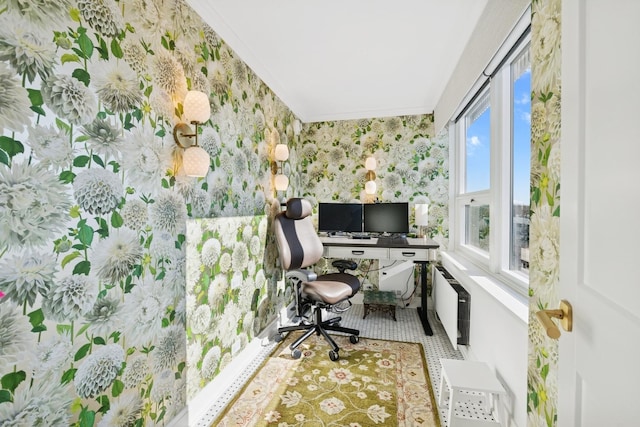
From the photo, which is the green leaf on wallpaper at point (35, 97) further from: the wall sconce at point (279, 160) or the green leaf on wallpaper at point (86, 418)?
the wall sconce at point (279, 160)

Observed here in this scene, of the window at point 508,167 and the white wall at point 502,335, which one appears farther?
the window at point 508,167

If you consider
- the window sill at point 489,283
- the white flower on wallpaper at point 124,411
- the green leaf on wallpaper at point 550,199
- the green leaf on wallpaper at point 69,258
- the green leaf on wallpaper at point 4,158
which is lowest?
the white flower on wallpaper at point 124,411

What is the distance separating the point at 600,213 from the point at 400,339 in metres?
2.34

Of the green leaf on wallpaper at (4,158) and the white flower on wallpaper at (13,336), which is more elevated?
the green leaf on wallpaper at (4,158)

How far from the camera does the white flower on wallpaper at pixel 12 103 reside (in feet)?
2.68

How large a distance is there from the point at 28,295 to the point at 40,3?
0.95 meters

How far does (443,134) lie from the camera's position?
337 cm

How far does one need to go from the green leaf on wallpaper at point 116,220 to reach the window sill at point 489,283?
1817 mm

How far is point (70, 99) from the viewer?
987mm

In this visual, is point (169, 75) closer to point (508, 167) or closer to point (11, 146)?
point (11, 146)

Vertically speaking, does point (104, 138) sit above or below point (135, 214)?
above

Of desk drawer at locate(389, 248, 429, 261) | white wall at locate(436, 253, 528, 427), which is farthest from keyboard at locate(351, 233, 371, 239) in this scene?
white wall at locate(436, 253, 528, 427)

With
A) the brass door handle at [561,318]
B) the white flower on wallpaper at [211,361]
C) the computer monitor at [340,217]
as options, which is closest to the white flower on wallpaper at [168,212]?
the white flower on wallpaper at [211,361]

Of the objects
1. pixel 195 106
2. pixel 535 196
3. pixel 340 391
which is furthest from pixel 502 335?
pixel 195 106
